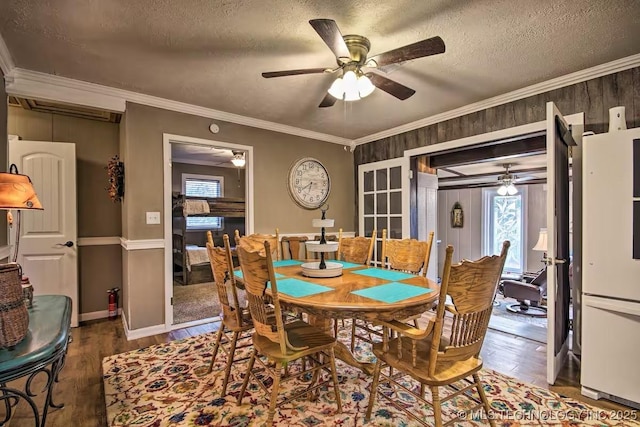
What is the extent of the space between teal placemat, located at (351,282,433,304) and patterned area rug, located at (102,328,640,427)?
0.76 meters

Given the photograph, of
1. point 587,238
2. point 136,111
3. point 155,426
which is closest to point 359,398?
point 155,426

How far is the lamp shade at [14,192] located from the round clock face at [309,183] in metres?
2.80

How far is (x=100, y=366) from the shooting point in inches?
101

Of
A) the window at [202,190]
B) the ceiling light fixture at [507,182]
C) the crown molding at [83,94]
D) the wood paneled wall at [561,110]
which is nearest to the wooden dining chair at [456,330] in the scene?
the wood paneled wall at [561,110]

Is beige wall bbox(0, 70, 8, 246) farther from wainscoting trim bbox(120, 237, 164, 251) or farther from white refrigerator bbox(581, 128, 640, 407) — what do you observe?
white refrigerator bbox(581, 128, 640, 407)

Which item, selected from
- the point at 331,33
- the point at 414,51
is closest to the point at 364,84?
the point at 414,51

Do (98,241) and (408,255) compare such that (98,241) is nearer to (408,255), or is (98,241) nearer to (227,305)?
(227,305)

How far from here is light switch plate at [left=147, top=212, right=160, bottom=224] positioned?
324cm

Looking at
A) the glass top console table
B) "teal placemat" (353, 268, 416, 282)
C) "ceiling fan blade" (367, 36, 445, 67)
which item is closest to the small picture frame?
"teal placemat" (353, 268, 416, 282)

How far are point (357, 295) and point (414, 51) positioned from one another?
1.42 meters

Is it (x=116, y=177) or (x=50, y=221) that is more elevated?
(x=116, y=177)

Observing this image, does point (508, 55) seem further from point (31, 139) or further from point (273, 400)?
point (31, 139)

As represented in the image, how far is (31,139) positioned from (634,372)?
5773mm

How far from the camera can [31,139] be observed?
11.6 feet
